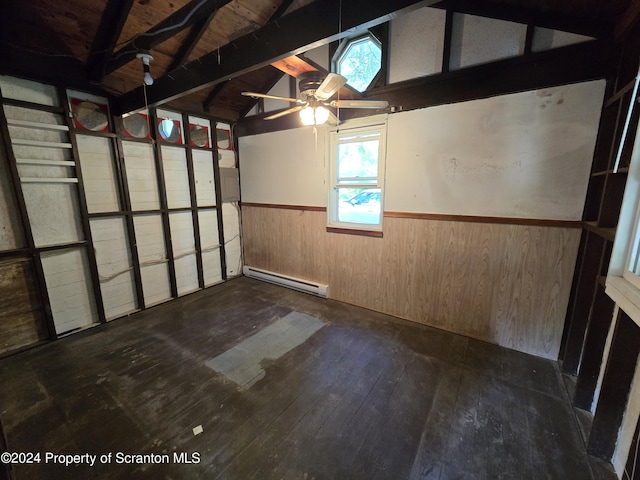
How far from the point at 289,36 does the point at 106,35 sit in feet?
6.68

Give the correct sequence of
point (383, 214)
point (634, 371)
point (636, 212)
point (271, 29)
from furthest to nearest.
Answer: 1. point (383, 214)
2. point (271, 29)
3. point (634, 371)
4. point (636, 212)

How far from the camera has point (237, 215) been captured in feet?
15.1

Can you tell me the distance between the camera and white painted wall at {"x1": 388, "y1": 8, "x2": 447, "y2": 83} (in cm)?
253

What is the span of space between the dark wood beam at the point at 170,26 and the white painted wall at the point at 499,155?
6.50 feet

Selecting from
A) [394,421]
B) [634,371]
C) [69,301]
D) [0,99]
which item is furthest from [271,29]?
[69,301]

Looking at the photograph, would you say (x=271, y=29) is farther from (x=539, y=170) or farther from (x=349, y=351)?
(x=349, y=351)

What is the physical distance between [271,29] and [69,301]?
3332 mm

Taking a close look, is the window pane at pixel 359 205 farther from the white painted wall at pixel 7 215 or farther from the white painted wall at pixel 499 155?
the white painted wall at pixel 7 215

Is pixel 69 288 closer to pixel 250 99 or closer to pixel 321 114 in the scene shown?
pixel 321 114

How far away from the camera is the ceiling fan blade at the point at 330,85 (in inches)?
71.1

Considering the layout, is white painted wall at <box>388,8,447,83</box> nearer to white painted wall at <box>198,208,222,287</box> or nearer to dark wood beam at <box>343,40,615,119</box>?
dark wood beam at <box>343,40,615,119</box>

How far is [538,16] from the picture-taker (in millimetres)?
2094

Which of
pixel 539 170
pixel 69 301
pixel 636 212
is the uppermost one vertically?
pixel 539 170

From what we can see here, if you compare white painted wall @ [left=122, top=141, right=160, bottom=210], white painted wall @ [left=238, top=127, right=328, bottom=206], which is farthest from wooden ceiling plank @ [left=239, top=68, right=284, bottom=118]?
white painted wall @ [left=122, top=141, right=160, bottom=210]
